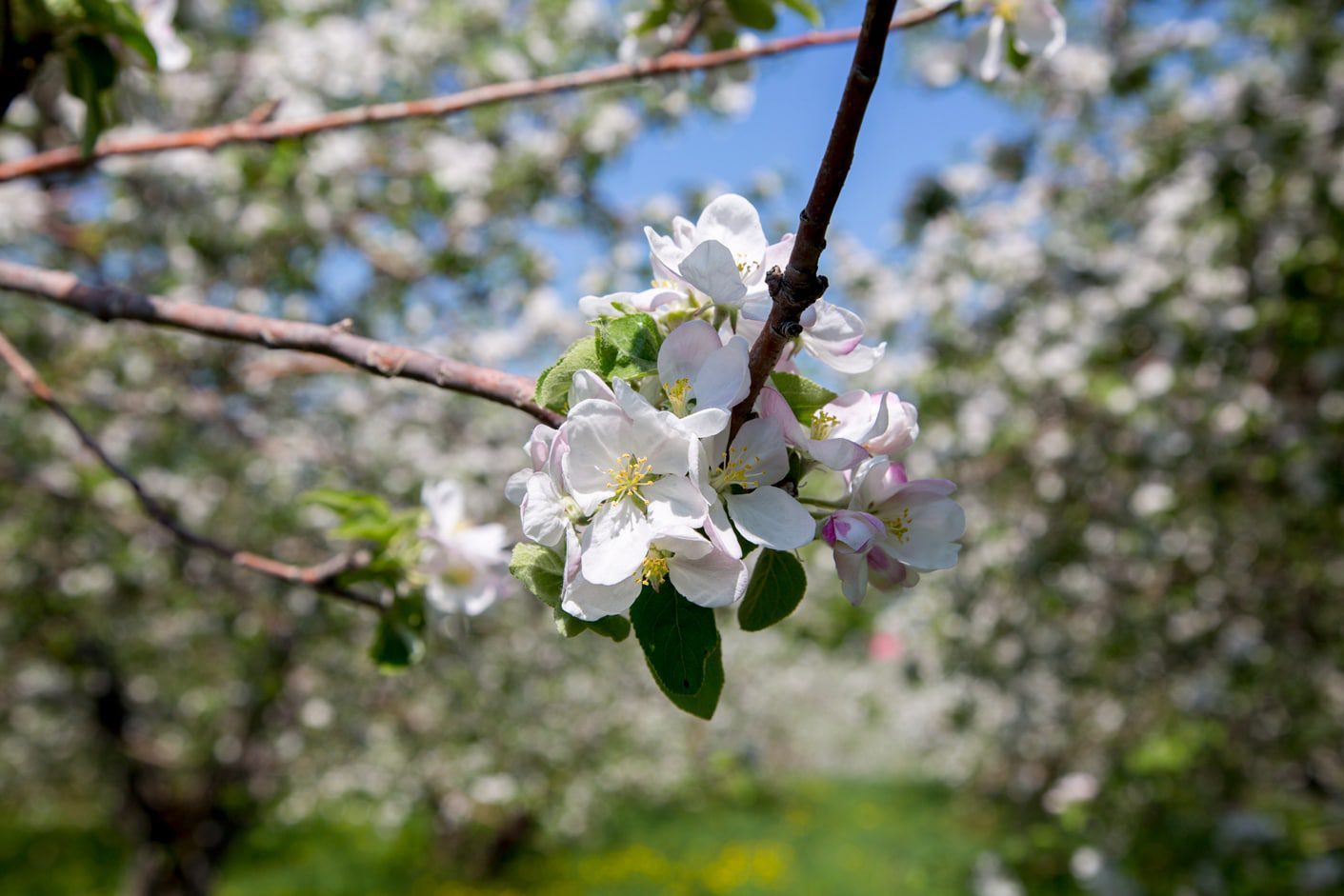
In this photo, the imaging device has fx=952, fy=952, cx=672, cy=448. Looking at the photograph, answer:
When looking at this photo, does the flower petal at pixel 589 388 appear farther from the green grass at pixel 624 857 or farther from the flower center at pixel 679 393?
the green grass at pixel 624 857

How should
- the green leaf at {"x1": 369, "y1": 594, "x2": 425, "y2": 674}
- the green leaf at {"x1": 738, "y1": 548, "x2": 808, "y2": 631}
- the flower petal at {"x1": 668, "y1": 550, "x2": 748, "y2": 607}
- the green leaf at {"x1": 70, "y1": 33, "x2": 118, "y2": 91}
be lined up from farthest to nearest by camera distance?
the green leaf at {"x1": 70, "y1": 33, "x2": 118, "y2": 91} < the green leaf at {"x1": 369, "y1": 594, "x2": 425, "y2": 674} < the green leaf at {"x1": 738, "y1": 548, "x2": 808, "y2": 631} < the flower petal at {"x1": 668, "y1": 550, "x2": 748, "y2": 607}

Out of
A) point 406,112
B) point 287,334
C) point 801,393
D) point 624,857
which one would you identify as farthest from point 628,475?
point 624,857

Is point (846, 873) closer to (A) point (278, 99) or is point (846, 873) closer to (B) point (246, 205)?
(B) point (246, 205)

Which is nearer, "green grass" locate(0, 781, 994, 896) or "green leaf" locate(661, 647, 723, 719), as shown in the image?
"green leaf" locate(661, 647, 723, 719)

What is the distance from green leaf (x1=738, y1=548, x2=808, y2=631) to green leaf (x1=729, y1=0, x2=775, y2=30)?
3.22ft

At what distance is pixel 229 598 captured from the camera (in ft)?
13.7

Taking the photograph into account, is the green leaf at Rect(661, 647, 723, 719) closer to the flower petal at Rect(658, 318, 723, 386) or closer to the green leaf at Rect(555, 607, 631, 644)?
the green leaf at Rect(555, 607, 631, 644)

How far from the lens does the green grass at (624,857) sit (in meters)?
6.79

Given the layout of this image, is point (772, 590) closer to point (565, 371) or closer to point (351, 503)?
point (565, 371)

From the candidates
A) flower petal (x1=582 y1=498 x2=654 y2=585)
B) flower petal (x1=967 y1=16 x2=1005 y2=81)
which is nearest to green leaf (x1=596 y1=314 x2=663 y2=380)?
flower petal (x1=582 y1=498 x2=654 y2=585)

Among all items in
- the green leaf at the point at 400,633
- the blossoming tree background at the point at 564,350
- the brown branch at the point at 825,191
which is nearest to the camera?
the brown branch at the point at 825,191

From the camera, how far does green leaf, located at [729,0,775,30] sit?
1.40 m

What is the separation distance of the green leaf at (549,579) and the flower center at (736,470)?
0.43ft

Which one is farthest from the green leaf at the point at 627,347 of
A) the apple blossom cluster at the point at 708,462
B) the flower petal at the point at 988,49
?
the flower petal at the point at 988,49
